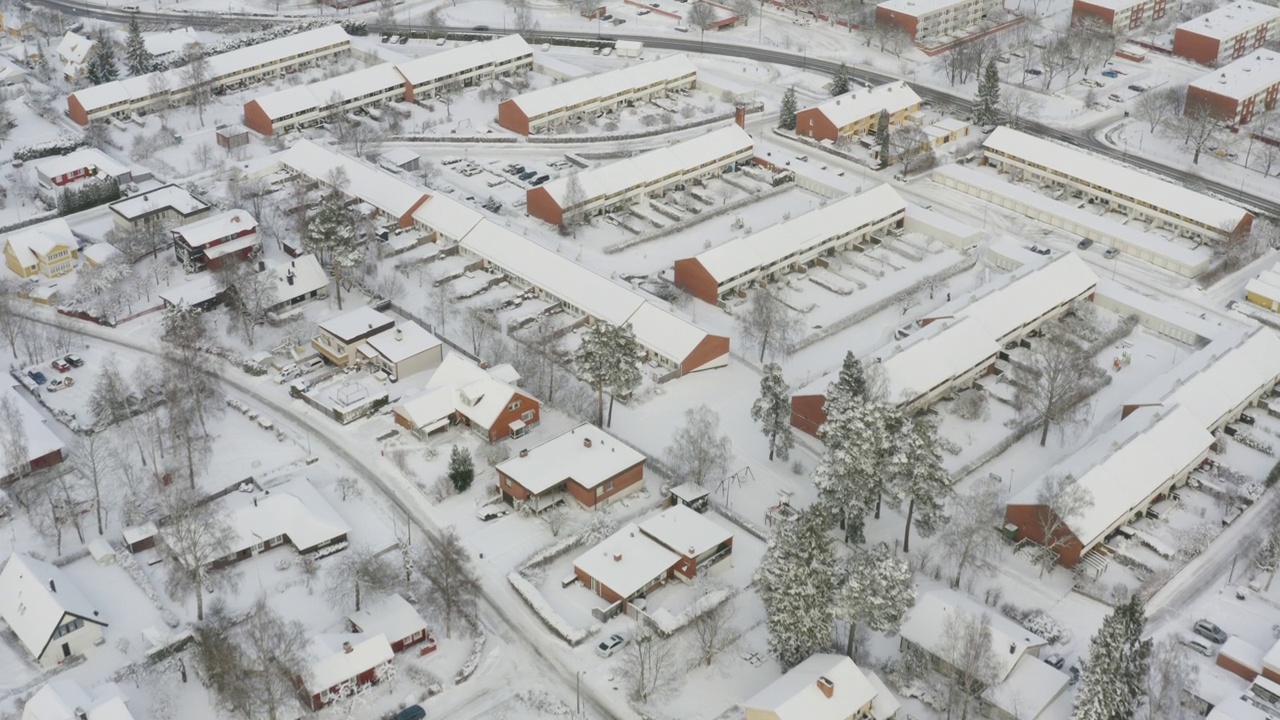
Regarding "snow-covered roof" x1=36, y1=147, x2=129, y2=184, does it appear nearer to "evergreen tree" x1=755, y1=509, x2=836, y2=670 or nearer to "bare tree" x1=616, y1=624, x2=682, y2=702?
"bare tree" x1=616, y1=624, x2=682, y2=702

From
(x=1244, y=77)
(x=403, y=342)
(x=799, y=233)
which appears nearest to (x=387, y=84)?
(x=799, y=233)

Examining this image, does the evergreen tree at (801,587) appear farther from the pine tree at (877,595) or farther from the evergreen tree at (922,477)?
the evergreen tree at (922,477)

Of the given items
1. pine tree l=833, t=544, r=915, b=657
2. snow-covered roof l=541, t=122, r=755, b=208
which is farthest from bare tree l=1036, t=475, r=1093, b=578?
snow-covered roof l=541, t=122, r=755, b=208

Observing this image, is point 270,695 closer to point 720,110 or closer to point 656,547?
point 656,547

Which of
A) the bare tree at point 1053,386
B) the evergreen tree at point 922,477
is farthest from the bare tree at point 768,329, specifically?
the evergreen tree at point 922,477

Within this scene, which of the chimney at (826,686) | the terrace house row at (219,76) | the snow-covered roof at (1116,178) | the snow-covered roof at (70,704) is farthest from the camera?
the terrace house row at (219,76)
